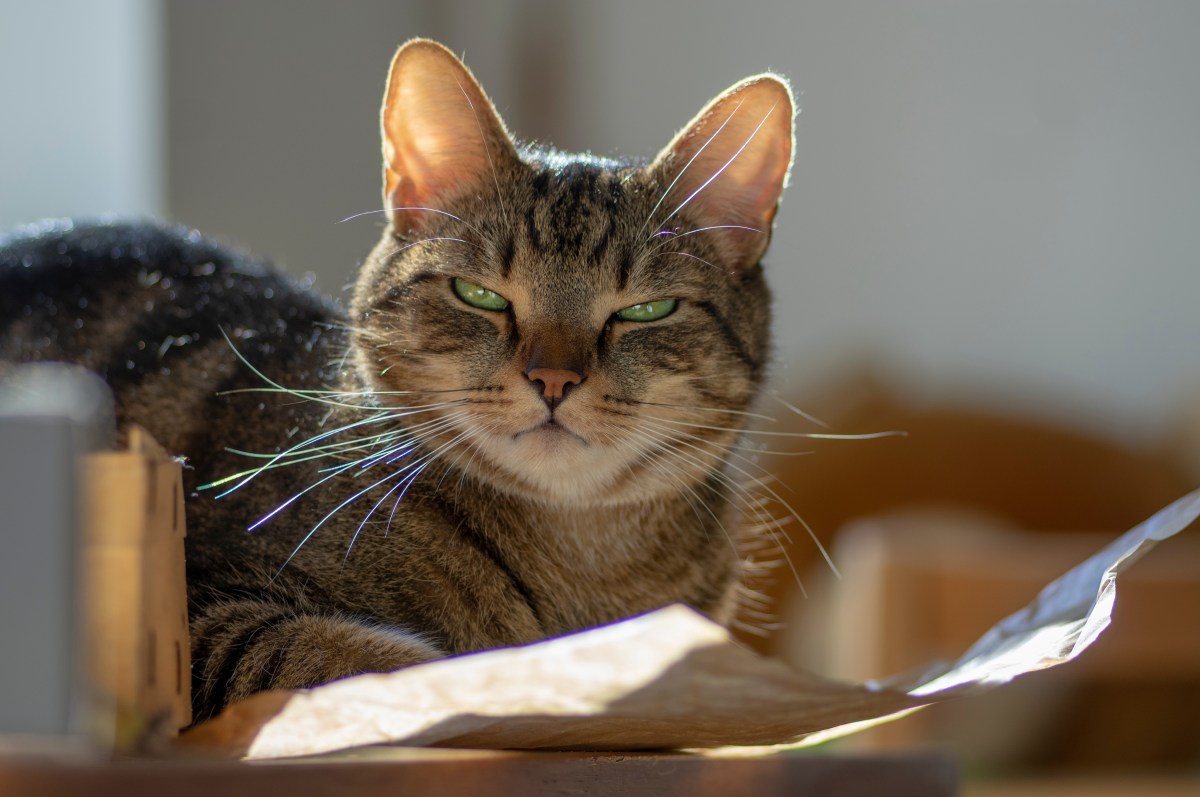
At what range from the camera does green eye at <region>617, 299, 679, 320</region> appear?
2.71ft

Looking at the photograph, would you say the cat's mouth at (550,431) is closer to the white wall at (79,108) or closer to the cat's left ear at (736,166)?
the cat's left ear at (736,166)

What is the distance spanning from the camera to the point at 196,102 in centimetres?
234

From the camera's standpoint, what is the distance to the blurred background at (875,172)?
91.2 inches

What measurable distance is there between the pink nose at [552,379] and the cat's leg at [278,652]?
0.65 feet

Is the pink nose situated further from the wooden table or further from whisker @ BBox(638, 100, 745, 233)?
the wooden table

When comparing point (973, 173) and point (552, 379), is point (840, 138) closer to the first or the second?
point (973, 173)

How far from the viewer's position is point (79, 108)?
7.47ft

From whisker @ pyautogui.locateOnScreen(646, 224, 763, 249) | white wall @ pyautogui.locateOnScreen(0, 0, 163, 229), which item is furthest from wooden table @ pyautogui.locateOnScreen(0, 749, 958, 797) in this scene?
white wall @ pyautogui.locateOnScreen(0, 0, 163, 229)

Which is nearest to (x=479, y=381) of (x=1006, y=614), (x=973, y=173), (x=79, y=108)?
(x=1006, y=614)

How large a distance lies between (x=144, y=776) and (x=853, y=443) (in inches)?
98.3

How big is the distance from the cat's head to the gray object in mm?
409

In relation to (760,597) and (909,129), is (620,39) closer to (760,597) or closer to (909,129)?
(909,129)

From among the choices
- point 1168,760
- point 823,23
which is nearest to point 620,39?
point 823,23

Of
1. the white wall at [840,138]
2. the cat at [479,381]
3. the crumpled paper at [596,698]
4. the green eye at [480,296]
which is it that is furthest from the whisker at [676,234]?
the white wall at [840,138]
